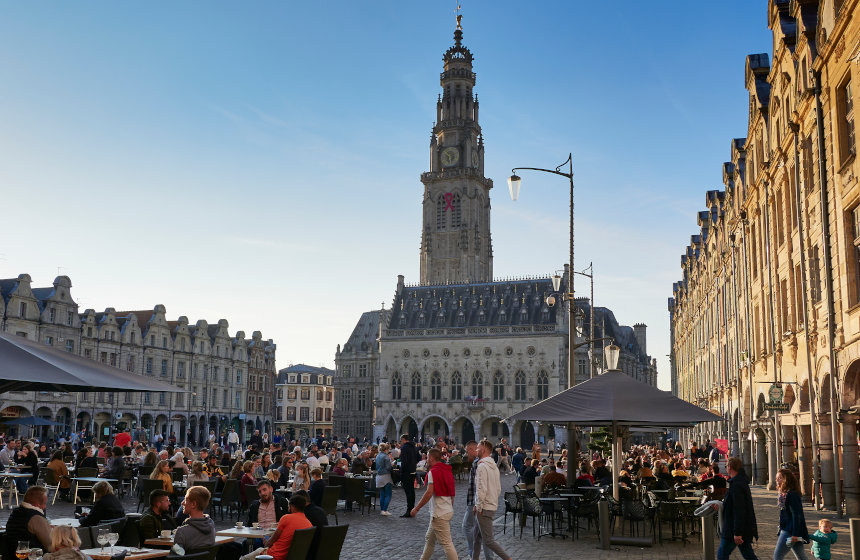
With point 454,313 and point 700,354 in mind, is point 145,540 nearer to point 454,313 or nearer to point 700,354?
point 700,354

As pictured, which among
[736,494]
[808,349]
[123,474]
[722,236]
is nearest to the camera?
[736,494]

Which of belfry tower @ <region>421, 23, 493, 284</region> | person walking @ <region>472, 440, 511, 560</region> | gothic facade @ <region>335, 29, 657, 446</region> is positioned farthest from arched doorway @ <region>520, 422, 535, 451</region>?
person walking @ <region>472, 440, 511, 560</region>

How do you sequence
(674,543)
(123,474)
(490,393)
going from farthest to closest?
(490,393) → (123,474) → (674,543)

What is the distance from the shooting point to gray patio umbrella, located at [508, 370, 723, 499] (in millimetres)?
12820

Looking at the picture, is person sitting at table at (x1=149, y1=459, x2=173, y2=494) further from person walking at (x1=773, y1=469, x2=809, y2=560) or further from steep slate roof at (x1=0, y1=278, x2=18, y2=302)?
Answer: steep slate roof at (x1=0, y1=278, x2=18, y2=302)

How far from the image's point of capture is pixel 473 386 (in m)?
75.6

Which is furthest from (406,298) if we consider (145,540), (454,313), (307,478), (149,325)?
(145,540)

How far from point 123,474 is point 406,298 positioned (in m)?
64.3

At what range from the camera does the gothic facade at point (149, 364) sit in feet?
174

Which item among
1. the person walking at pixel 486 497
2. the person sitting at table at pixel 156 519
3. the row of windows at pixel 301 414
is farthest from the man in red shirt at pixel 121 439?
the row of windows at pixel 301 414

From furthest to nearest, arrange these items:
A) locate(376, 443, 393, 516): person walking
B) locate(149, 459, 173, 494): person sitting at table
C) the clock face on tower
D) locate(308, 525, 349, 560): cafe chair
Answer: the clock face on tower < locate(376, 443, 393, 516): person walking < locate(149, 459, 173, 494): person sitting at table < locate(308, 525, 349, 560): cafe chair

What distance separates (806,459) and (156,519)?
17.0 meters

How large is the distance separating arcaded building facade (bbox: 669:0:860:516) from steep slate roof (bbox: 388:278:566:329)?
41910 mm

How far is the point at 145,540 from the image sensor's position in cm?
923
